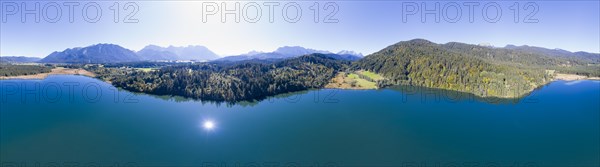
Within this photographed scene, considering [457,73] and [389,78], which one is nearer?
[457,73]

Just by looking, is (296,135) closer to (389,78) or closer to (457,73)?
(457,73)

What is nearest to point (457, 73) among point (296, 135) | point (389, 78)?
point (389, 78)

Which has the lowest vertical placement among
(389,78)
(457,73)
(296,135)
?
(296,135)

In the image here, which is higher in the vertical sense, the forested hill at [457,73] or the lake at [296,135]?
the forested hill at [457,73]

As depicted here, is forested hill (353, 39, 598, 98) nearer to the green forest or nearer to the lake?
the green forest

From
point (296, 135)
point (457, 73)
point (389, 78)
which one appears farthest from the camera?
point (389, 78)

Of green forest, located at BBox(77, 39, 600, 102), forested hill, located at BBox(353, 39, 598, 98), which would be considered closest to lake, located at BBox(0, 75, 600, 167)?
green forest, located at BBox(77, 39, 600, 102)

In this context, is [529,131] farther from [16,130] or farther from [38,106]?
[38,106]

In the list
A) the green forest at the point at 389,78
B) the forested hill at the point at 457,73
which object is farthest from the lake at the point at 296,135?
the forested hill at the point at 457,73

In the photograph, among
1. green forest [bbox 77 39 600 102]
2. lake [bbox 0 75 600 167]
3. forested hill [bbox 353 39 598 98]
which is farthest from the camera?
forested hill [bbox 353 39 598 98]

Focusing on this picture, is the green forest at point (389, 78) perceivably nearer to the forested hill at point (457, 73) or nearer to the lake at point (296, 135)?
the forested hill at point (457, 73)
